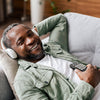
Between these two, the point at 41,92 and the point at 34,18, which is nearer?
the point at 41,92

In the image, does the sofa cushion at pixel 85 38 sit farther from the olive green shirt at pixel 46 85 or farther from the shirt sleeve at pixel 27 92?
the shirt sleeve at pixel 27 92

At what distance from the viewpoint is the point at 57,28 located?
1521 millimetres

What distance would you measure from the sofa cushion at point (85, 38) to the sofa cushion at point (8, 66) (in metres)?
0.58

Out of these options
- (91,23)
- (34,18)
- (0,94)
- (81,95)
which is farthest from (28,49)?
(34,18)

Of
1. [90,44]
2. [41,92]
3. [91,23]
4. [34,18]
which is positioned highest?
[91,23]

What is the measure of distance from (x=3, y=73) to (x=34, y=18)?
8.30ft

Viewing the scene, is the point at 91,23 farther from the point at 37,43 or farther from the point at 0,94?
the point at 0,94

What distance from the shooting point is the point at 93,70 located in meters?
1.14

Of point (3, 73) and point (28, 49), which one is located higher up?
point (28, 49)

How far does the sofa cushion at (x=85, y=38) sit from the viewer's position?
1.38 m

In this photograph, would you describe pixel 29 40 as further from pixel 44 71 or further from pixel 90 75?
pixel 90 75

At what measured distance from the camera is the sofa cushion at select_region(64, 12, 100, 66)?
1.38 metres

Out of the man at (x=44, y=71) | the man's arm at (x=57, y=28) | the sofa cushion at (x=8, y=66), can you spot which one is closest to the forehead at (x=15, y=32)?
the man at (x=44, y=71)

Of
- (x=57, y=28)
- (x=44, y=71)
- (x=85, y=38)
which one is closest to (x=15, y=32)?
(x=44, y=71)
